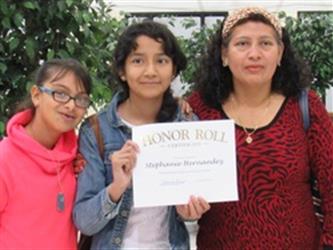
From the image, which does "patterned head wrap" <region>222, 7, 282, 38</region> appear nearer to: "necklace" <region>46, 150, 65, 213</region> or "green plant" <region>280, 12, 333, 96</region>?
"necklace" <region>46, 150, 65, 213</region>

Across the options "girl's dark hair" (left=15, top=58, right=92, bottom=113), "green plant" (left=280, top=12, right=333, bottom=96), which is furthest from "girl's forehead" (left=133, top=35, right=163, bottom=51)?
"green plant" (left=280, top=12, right=333, bottom=96)

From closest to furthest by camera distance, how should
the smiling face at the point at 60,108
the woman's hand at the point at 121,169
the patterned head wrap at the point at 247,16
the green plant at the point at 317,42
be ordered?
the woman's hand at the point at 121,169, the smiling face at the point at 60,108, the patterned head wrap at the point at 247,16, the green plant at the point at 317,42

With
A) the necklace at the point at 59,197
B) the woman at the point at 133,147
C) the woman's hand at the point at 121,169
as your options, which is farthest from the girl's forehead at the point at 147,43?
the necklace at the point at 59,197

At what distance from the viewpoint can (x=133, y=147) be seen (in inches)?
64.7

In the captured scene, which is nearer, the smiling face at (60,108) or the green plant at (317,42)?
the smiling face at (60,108)

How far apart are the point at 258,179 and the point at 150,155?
390 mm

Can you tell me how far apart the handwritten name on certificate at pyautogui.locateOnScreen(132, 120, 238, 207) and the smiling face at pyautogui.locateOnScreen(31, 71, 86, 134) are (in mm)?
239

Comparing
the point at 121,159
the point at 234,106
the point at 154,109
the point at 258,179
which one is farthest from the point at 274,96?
the point at 121,159

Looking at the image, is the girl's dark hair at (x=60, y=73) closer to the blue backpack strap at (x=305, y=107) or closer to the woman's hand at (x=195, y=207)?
the woman's hand at (x=195, y=207)

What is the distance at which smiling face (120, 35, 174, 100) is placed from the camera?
1746mm

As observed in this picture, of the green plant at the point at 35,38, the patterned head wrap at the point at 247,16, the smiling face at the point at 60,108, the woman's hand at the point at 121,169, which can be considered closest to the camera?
the woman's hand at the point at 121,169

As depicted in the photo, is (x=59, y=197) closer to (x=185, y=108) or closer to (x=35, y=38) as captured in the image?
(x=185, y=108)

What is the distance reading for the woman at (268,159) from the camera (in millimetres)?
1797

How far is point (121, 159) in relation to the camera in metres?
1.61
